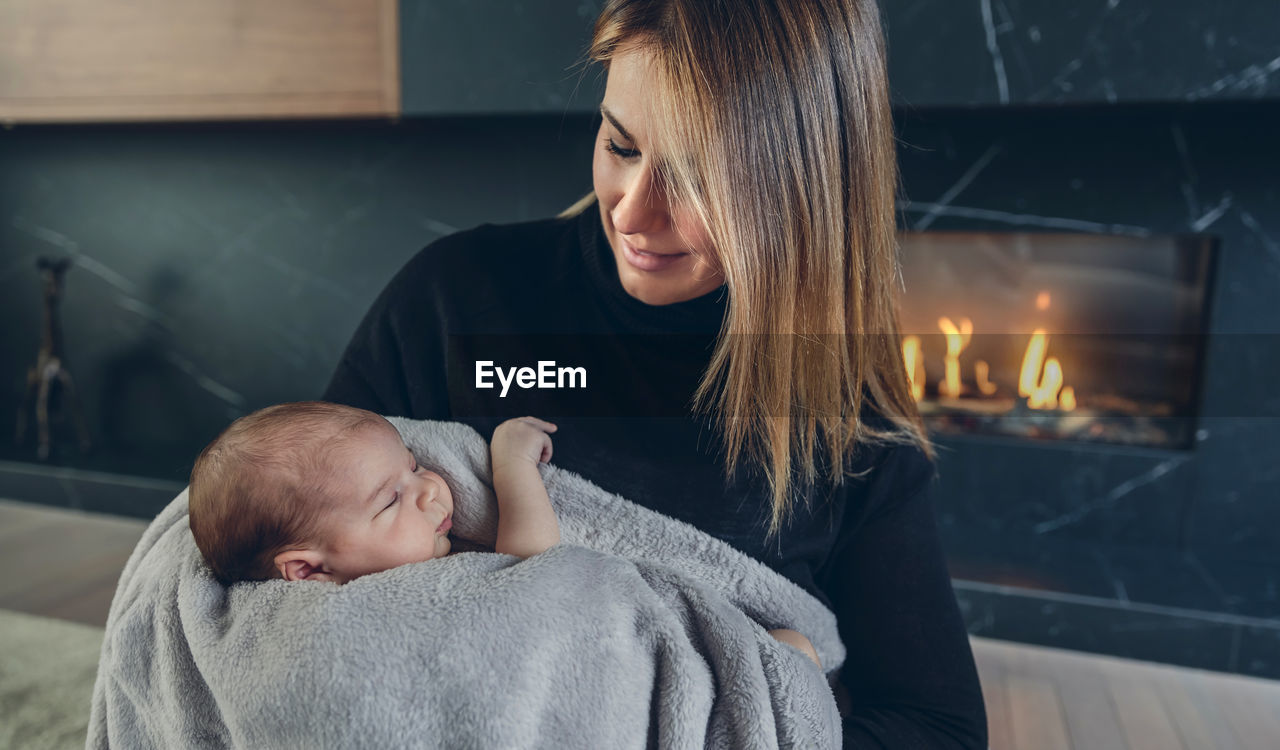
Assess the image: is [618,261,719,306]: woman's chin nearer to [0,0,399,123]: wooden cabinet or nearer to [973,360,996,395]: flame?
[0,0,399,123]: wooden cabinet

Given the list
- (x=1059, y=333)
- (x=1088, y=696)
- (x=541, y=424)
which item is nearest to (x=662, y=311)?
(x=541, y=424)

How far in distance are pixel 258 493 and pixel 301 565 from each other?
0.06 meters

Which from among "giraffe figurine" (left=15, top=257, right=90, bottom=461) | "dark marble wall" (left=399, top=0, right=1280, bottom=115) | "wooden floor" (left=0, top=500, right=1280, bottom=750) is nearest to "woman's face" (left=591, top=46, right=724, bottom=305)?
"dark marble wall" (left=399, top=0, right=1280, bottom=115)

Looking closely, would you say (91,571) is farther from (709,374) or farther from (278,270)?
(709,374)

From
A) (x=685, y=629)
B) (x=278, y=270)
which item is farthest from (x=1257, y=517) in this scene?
(x=278, y=270)

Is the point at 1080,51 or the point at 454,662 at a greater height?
the point at 1080,51

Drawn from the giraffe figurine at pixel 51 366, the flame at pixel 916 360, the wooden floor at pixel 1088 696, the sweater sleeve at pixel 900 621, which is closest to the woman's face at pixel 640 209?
the sweater sleeve at pixel 900 621

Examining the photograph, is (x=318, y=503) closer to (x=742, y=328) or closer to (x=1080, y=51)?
(x=742, y=328)

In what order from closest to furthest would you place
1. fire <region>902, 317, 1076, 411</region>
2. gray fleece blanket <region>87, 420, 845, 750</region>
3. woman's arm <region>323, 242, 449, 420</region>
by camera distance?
gray fleece blanket <region>87, 420, 845, 750</region>
woman's arm <region>323, 242, 449, 420</region>
fire <region>902, 317, 1076, 411</region>

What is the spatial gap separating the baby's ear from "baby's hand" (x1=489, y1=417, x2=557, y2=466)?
0.46 feet

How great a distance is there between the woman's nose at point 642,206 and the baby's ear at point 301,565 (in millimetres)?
320

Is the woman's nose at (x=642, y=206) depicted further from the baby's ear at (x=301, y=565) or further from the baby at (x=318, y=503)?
the baby's ear at (x=301, y=565)

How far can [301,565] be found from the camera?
0.56 metres
